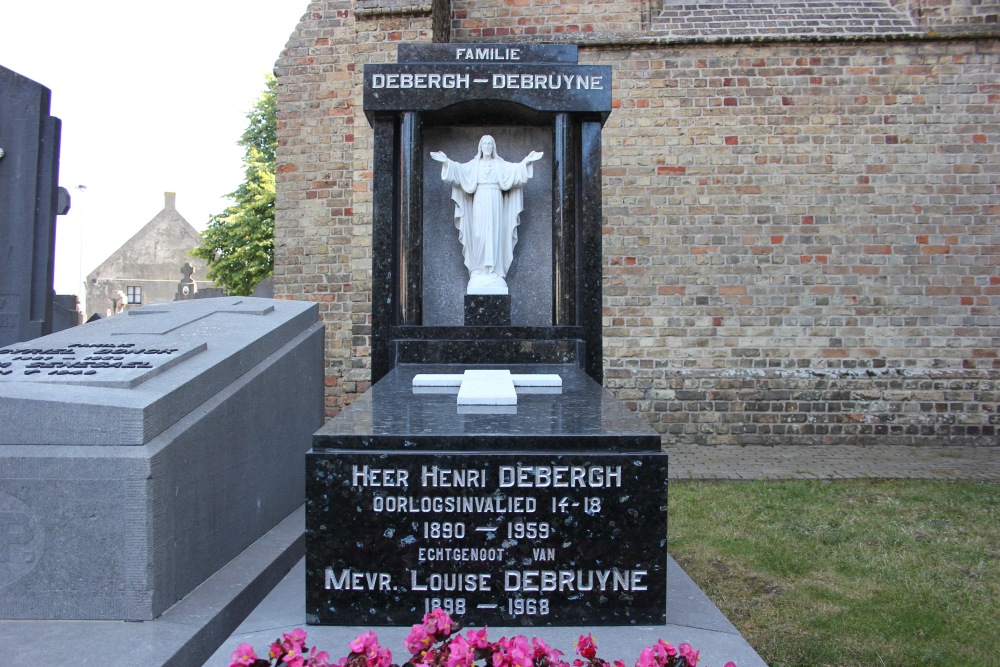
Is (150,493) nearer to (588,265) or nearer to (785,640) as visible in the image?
(785,640)

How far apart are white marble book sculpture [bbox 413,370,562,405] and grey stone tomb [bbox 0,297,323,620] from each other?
2.59 feet

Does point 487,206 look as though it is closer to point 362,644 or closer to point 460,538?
point 460,538

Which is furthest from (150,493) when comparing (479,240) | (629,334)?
(629,334)

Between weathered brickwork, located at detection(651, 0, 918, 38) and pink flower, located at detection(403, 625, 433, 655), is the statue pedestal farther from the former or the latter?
weathered brickwork, located at detection(651, 0, 918, 38)

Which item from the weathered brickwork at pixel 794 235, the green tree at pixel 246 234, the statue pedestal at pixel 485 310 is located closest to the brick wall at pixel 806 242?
the weathered brickwork at pixel 794 235

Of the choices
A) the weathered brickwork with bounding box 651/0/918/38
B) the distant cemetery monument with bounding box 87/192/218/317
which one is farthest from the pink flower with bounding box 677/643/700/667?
the distant cemetery monument with bounding box 87/192/218/317

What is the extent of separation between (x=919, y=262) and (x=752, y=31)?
3412 millimetres

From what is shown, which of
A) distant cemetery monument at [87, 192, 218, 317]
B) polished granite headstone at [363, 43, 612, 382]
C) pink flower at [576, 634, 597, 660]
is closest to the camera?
pink flower at [576, 634, 597, 660]

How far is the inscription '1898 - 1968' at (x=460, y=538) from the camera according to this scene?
2.29m

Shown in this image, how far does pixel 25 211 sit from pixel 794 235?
309 inches

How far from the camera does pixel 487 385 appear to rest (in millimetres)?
3357

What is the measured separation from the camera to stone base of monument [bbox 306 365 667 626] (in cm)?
230

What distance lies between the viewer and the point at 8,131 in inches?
208

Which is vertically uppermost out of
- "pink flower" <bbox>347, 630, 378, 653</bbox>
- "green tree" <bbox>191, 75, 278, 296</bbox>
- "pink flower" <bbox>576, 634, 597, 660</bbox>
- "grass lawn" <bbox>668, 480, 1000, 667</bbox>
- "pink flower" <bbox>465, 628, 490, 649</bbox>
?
"green tree" <bbox>191, 75, 278, 296</bbox>
